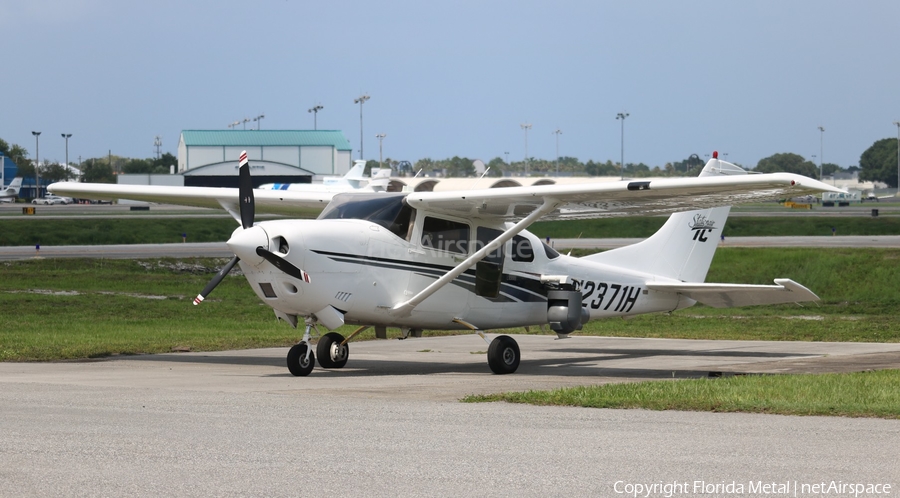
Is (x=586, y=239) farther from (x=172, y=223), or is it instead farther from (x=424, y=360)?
(x=424, y=360)

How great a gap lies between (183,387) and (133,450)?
16.8 ft

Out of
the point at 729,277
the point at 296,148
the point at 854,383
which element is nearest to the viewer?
the point at 854,383

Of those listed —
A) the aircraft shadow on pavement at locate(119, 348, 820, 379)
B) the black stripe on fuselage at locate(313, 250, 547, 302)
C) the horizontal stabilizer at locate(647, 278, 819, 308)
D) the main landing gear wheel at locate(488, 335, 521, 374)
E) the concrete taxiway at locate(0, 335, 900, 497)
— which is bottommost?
the aircraft shadow on pavement at locate(119, 348, 820, 379)

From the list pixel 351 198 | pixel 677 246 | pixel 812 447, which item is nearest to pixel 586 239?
pixel 677 246

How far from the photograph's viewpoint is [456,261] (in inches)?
626

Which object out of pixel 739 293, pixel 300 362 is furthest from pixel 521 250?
pixel 300 362

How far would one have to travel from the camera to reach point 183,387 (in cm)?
1263

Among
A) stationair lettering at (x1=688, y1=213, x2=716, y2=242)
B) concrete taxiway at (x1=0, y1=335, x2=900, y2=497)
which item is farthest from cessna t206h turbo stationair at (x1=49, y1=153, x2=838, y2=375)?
concrete taxiway at (x1=0, y1=335, x2=900, y2=497)

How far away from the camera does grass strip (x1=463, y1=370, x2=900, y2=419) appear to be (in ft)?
32.3

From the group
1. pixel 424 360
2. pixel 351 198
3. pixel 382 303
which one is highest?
pixel 351 198

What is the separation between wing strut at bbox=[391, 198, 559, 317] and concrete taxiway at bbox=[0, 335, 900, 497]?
1573 millimetres

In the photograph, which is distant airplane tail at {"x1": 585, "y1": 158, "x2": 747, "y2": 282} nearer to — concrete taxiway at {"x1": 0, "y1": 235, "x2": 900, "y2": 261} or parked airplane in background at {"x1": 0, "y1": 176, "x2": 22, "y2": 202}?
concrete taxiway at {"x1": 0, "y1": 235, "x2": 900, "y2": 261}

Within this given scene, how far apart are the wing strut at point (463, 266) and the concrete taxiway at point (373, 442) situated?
157 cm

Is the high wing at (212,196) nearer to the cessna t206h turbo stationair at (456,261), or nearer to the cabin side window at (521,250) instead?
the cessna t206h turbo stationair at (456,261)
